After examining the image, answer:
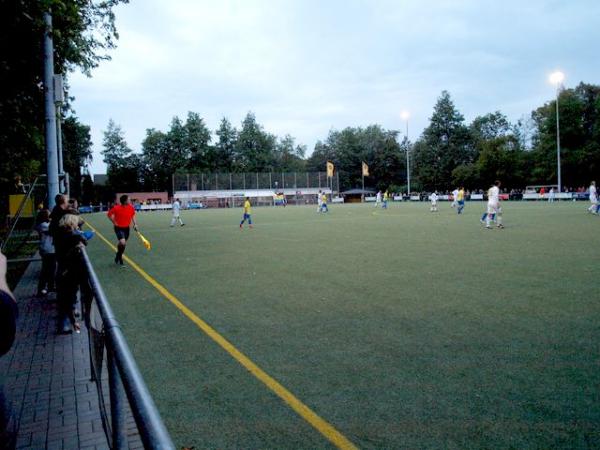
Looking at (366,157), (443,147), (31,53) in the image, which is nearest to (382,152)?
(366,157)

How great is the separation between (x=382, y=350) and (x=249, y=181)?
267 ft

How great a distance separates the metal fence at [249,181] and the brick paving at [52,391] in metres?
75.6

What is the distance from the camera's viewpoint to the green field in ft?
12.1

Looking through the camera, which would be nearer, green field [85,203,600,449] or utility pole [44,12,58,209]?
green field [85,203,600,449]

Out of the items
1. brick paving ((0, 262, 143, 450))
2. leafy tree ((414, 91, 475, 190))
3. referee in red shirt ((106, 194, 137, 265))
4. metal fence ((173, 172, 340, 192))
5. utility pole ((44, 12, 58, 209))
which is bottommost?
brick paving ((0, 262, 143, 450))

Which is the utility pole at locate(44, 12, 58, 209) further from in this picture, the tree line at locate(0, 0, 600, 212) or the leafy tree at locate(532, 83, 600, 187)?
the leafy tree at locate(532, 83, 600, 187)

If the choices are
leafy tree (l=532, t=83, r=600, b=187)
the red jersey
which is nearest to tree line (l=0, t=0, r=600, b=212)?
leafy tree (l=532, t=83, r=600, b=187)

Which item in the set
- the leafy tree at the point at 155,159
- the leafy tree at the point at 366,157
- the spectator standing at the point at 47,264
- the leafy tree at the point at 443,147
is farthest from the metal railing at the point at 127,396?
the leafy tree at the point at 366,157

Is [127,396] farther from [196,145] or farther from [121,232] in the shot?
[196,145]

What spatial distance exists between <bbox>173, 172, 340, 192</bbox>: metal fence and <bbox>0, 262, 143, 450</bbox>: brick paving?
75595 mm

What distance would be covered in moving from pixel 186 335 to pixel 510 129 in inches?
4291

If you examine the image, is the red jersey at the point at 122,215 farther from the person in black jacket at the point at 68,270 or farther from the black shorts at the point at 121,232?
the person in black jacket at the point at 68,270

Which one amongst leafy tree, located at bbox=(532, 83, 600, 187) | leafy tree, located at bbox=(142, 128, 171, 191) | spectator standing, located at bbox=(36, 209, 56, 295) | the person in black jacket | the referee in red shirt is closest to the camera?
the person in black jacket

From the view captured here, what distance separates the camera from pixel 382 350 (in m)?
5.42
